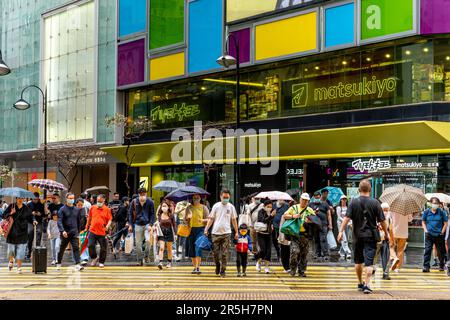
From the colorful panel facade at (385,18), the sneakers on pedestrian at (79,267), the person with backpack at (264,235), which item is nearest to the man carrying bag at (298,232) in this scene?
the person with backpack at (264,235)

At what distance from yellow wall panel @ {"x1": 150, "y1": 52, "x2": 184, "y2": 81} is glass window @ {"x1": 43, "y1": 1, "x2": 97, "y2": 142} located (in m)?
5.75

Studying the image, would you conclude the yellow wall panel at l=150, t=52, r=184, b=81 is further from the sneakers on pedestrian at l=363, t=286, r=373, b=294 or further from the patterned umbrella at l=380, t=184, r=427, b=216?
the sneakers on pedestrian at l=363, t=286, r=373, b=294

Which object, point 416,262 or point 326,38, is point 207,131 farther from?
point 416,262

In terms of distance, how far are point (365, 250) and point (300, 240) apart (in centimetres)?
293

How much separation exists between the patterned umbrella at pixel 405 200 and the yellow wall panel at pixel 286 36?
12.3m

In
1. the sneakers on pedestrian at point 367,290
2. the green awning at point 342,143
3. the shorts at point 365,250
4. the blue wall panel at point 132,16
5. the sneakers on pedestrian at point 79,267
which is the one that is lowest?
the sneakers on pedestrian at point 79,267

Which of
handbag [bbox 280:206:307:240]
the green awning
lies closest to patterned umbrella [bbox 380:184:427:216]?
handbag [bbox 280:206:307:240]

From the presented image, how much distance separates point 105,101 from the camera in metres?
39.3

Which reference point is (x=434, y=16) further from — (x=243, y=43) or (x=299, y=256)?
(x=299, y=256)

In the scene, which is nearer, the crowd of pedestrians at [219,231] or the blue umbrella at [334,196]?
the crowd of pedestrians at [219,231]

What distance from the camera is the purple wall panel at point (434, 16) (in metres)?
23.6

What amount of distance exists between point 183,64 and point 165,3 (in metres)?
3.56

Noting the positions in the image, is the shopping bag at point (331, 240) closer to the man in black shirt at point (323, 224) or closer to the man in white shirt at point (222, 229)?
the man in black shirt at point (323, 224)

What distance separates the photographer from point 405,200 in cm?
1580
